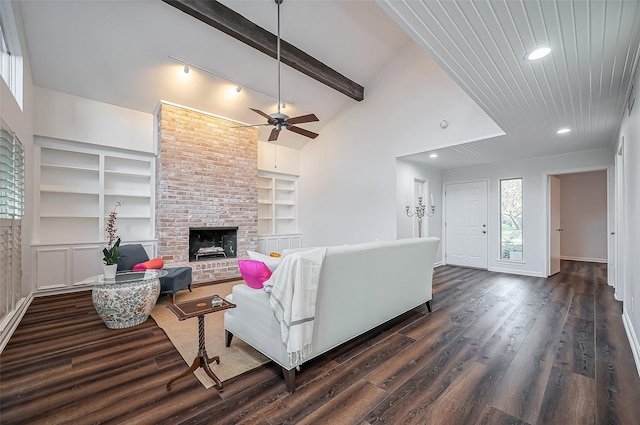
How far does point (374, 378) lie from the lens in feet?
7.02

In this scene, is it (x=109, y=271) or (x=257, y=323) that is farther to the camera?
(x=109, y=271)

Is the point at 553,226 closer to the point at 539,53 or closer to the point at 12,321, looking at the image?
the point at 539,53

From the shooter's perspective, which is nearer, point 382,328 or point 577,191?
point 382,328

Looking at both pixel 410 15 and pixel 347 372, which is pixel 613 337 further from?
pixel 410 15

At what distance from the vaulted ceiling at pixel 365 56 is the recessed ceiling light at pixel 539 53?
6cm

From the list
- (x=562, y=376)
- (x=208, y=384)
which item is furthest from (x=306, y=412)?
→ (x=562, y=376)

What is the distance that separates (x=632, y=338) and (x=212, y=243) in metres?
6.23

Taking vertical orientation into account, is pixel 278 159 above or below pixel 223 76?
below

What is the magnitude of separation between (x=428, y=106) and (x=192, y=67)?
13.7 ft

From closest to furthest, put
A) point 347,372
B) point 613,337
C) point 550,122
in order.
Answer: point 347,372
point 613,337
point 550,122

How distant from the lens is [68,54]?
400cm

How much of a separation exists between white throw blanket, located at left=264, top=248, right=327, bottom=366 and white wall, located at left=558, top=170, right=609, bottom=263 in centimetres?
808

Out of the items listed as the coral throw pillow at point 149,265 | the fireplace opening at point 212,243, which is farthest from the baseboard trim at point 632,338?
the fireplace opening at point 212,243

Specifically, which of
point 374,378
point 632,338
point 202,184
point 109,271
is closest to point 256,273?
point 374,378
